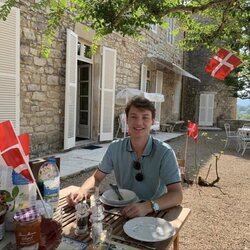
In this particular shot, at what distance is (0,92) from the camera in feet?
14.3

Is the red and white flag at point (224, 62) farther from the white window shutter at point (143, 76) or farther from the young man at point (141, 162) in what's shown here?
the white window shutter at point (143, 76)

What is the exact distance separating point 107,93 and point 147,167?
228 inches

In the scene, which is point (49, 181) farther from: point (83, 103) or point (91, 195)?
point (83, 103)

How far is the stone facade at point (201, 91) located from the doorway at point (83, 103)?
9.11 metres

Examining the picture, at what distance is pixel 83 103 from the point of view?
7723 millimetres

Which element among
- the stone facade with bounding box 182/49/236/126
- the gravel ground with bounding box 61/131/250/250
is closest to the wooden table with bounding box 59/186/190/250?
the gravel ground with bounding box 61/131/250/250

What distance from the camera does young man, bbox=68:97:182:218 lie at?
5.72ft

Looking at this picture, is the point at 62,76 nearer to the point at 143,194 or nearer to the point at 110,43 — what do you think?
the point at 110,43

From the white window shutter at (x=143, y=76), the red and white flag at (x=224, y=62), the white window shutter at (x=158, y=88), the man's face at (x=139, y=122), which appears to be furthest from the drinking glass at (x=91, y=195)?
the white window shutter at (x=158, y=88)

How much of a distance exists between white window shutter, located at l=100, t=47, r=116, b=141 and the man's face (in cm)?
549

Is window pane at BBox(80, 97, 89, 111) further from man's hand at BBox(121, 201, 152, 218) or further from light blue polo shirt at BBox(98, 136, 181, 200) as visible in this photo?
man's hand at BBox(121, 201, 152, 218)

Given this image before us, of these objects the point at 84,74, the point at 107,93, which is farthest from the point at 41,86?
the point at 84,74

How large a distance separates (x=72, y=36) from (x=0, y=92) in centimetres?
223

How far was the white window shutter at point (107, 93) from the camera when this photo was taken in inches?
287
